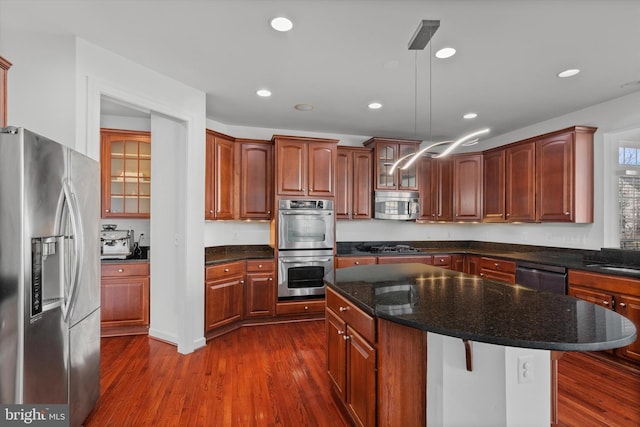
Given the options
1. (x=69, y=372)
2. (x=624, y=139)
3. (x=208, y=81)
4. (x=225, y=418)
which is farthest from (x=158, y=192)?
(x=624, y=139)

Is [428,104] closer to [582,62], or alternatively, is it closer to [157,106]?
[582,62]

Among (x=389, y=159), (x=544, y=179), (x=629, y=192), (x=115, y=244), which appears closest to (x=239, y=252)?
(x=115, y=244)

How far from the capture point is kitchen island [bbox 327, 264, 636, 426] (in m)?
1.24

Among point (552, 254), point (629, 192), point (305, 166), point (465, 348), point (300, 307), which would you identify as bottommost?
point (300, 307)

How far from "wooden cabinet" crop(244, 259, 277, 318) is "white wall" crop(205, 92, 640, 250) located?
67cm

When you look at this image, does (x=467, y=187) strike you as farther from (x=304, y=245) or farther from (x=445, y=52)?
(x=445, y=52)

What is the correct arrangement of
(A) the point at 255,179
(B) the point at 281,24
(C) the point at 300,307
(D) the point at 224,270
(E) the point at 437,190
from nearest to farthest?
(B) the point at 281,24 → (D) the point at 224,270 → (C) the point at 300,307 → (A) the point at 255,179 → (E) the point at 437,190

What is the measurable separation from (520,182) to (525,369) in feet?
11.1

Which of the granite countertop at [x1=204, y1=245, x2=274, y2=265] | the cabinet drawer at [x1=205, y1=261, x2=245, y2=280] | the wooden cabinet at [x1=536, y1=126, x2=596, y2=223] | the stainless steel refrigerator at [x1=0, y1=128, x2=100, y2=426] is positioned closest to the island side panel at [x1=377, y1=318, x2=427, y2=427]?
the stainless steel refrigerator at [x1=0, y1=128, x2=100, y2=426]

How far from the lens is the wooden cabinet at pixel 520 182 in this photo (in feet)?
13.0

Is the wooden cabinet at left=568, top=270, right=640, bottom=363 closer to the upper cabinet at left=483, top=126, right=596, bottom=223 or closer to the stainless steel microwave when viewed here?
the upper cabinet at left=483, top=126, right=596, bottom=223

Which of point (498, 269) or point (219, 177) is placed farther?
point (498, 269)

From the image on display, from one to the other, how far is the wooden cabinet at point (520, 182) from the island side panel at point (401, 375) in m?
3.30

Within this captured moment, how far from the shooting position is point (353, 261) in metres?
4.29
